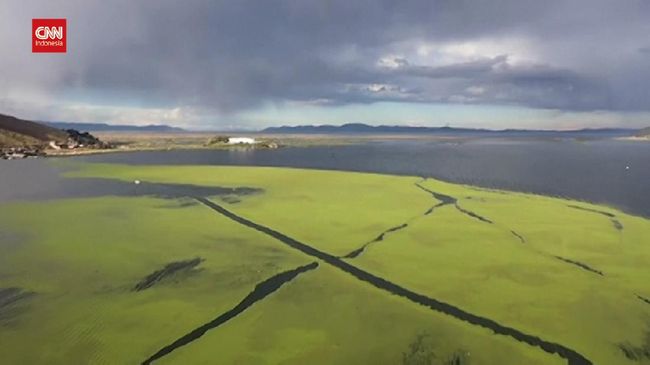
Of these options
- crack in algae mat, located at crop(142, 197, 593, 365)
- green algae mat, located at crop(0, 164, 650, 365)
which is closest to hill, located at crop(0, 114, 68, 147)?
green algae mat, located at crop(0, 164, 650, 365)

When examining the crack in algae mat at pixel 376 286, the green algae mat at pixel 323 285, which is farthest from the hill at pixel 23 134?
the crack in algae mat at pixel 376 286

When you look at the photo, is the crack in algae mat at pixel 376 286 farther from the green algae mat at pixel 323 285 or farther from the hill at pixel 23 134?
the hill at pixel 23 134

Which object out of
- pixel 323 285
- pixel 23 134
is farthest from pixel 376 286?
pixel 23 134

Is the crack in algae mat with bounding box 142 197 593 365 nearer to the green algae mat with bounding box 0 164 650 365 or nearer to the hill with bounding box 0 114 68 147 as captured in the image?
the green algae mat with bounding box 0 164 650 365

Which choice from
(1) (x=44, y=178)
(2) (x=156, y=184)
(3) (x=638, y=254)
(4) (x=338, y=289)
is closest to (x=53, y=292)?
(4) (x=338, y=289)

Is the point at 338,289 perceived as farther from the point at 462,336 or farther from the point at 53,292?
the point at 53,292
